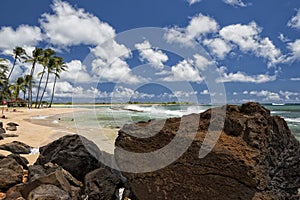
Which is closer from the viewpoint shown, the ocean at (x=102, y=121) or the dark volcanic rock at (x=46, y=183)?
the dark volcanic rock at (x=46, y=183)

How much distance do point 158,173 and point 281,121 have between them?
7.42ft

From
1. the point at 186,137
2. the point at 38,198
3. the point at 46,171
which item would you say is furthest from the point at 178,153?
the point at 46,171

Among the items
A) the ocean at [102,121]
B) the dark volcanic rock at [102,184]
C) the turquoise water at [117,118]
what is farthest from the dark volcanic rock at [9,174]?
the turquoise water at [117,118]

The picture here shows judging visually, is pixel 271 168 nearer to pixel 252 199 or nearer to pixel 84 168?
pixel 252 199

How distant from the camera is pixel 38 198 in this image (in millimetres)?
3973

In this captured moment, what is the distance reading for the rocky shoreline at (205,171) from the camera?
3.75 m

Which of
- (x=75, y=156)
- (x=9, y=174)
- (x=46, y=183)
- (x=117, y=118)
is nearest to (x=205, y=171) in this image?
(x=46, y=183)

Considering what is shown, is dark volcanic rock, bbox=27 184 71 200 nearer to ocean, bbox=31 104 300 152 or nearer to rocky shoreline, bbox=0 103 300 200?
rocky shoreline, bbox=0 103 300 200

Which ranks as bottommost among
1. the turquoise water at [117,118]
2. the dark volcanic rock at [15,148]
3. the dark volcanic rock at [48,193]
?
the turquoise water at [117,118]

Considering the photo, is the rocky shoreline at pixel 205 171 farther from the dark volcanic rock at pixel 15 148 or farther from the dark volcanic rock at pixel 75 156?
the dark volcanic rock at pixel 15 148

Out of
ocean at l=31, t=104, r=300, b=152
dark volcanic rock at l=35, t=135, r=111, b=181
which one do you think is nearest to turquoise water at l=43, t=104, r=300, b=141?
ocean at l=31, t=104, r=300, b=152

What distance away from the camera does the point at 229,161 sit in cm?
373

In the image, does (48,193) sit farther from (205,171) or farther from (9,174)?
(205,171)

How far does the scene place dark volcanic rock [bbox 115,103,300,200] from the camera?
3.73 metres
